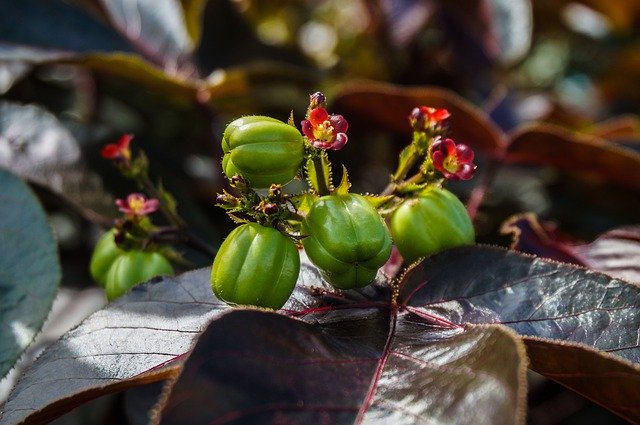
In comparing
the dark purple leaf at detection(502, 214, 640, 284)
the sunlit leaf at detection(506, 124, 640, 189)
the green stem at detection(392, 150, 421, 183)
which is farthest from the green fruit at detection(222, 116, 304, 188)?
the sunlit leaf at detection(506, 124, 640, 189)

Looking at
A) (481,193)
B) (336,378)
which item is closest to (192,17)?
(481,193)

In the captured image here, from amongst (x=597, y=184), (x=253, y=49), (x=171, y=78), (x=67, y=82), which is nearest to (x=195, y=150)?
(x=253, y=49)

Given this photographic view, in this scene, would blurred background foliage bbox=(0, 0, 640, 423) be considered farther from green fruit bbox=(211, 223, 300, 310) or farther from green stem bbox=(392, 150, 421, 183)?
green fruit bbox=(211, 223, 300, 310)

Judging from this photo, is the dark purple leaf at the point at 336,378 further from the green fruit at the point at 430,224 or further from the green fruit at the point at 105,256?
the green fruit at the point at 105,256

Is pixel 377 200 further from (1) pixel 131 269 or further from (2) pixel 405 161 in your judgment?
(1) pixel 131 269

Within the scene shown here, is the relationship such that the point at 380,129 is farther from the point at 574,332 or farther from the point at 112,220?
the point at 574,332

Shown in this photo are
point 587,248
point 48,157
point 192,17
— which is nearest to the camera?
point 587,248

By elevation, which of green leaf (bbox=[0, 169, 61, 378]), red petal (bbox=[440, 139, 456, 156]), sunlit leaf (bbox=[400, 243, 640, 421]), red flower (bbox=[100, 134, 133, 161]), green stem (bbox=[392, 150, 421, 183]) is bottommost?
→ green leaf (bbox=[0, 169, 61, 378])
